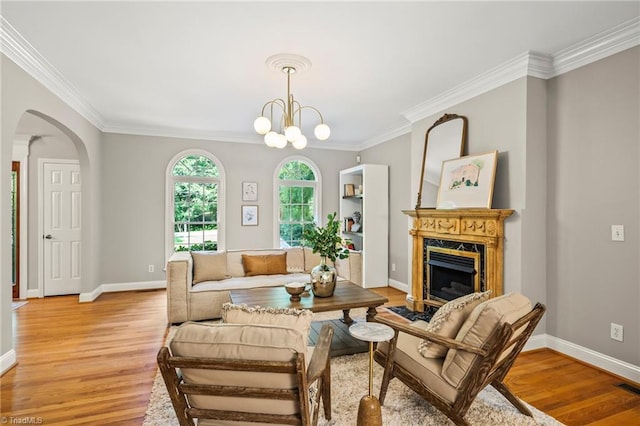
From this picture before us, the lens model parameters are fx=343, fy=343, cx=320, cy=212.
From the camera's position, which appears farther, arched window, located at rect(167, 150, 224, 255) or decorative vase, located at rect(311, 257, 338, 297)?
arched window, located at rect(167, 150, 224, 255)

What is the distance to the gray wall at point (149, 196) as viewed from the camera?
17.6 feet

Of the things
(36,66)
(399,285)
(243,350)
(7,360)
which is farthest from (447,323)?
(36,66)

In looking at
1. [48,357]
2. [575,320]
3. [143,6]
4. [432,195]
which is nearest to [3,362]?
[48,357]

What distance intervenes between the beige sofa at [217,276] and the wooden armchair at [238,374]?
2.49 m

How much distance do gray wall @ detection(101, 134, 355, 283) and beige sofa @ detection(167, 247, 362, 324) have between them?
1.58 meters

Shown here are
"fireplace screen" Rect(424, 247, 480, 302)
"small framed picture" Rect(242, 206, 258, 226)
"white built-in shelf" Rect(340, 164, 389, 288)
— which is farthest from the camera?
"small framed picture" Rect(242, 206, 258, 226)

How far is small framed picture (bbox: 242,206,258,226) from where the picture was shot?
6.04 m

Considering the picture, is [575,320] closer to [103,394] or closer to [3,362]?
[103,394]

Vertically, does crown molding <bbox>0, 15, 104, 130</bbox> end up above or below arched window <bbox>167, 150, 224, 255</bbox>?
above

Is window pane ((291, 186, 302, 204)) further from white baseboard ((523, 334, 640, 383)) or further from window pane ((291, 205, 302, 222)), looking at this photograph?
white baseboard ((523, 334, 640, 383))

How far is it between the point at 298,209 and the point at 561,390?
473 centimetres

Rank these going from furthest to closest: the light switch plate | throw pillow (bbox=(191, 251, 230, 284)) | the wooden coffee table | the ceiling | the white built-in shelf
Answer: the white built-in shelf
throw pillow (bbox=(191, 251, 230, 284))
the wooden coffee table
the light switch plate
the ceiling

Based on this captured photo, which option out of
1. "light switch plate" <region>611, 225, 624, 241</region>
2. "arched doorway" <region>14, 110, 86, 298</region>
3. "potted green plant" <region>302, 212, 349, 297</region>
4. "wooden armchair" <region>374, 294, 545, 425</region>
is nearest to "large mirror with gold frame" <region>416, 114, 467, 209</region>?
"light switch plate" <region>611, 225, 624, 241</region>

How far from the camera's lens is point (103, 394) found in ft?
7.80
